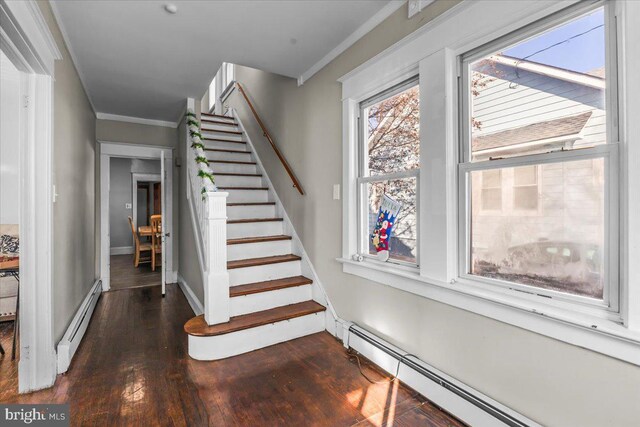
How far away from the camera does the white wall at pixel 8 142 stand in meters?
3.12

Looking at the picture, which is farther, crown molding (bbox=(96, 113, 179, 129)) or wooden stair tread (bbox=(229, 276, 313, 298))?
crown molding (bbox=(96, 113, 179, 129))

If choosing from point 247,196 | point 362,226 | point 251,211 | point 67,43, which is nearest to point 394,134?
point 362,226

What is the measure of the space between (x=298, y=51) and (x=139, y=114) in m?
2.91

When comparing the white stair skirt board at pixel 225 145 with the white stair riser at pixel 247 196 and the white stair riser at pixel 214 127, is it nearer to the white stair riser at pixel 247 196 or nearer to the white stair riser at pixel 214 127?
the white stair riser at pixel 214 127

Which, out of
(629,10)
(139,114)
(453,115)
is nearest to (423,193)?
(453,115)

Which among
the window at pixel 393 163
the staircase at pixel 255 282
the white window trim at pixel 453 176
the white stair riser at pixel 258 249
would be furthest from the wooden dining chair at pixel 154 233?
the window at pixel 393 163

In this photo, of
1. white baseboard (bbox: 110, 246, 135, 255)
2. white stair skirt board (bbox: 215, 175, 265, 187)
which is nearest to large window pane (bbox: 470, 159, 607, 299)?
white stair skirt board (bbox: 215, 175, 265, 187)

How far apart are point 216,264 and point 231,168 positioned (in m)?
2.21

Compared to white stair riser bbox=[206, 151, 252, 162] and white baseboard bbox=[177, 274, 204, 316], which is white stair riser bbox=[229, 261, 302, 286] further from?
white stair riser bbox=[206, 151, 252, 162]

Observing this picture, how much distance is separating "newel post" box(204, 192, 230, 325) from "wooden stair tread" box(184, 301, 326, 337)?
76 millimetres

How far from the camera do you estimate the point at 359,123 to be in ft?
8.48

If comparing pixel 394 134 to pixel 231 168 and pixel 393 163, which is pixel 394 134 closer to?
pixel 393 163

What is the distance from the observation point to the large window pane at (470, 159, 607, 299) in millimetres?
1292

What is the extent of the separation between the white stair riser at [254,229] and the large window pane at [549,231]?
241cm
